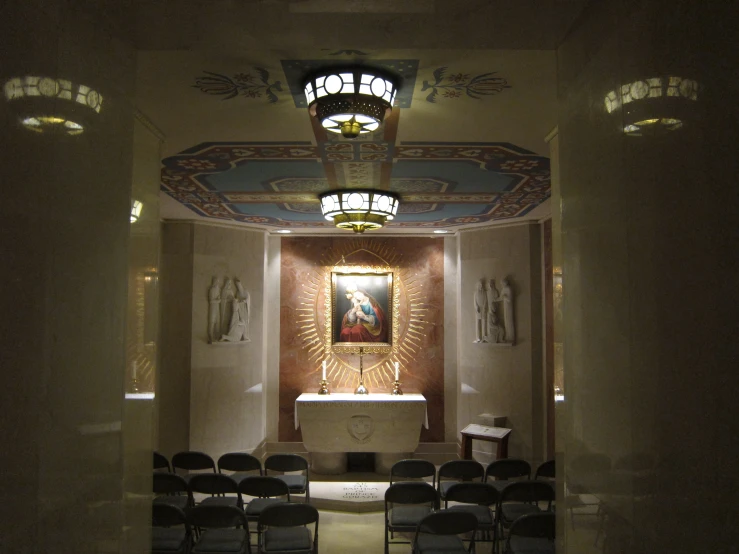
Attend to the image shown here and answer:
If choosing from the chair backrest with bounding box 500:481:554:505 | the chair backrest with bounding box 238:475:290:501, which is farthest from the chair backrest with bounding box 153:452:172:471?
the chair backrest with bounding box 500:481:554:505

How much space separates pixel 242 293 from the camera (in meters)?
8.90

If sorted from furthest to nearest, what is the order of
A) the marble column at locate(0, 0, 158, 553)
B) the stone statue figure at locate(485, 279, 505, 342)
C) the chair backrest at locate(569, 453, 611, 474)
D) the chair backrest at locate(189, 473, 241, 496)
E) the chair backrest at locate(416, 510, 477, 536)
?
the stone statue figure at locate(485, 279, 505, 342)
the chair backrest at locate(189, 473, 241, 496)
the chair backrest at locate(416, 510, 477, 536)
the chair backrest at locate(569, 453, 611, 474)
the marble column at locate(0, 0, 158, 553)

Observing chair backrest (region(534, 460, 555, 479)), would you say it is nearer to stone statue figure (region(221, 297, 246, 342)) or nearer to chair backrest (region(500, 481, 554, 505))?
chair backrest (region(500, 481, 554, 505))

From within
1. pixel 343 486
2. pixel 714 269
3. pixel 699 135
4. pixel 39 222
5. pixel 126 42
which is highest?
pixel 126 42

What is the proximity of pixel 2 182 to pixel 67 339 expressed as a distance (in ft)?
1.55

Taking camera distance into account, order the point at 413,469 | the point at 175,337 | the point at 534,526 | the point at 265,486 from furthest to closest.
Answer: the point at 175,337 → the point at 413,469 → the point at 265,486 → the point at 534,526

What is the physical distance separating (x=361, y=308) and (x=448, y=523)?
583cm

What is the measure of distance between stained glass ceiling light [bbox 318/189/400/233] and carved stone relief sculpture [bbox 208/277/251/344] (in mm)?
2944

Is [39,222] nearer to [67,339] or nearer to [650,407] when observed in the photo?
[67,339]

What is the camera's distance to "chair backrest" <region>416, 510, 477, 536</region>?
4.05 m

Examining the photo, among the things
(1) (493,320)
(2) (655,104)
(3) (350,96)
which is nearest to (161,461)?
(3) (350,96)

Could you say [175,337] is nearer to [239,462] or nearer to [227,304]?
[227,304]

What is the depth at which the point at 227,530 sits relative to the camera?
480 cm

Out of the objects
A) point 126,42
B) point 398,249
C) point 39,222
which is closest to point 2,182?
point 39,222
